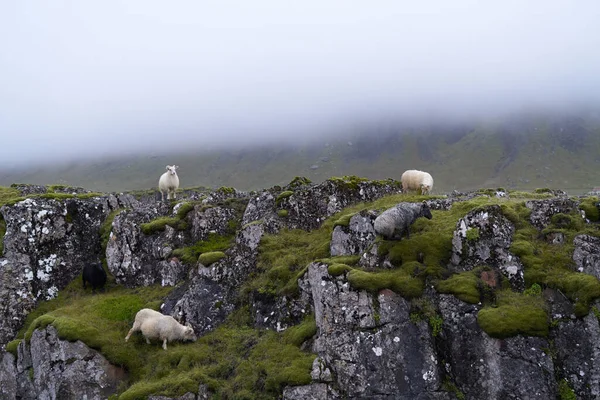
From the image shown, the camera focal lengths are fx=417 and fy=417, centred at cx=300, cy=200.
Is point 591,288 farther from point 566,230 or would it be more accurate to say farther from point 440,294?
point 440,294

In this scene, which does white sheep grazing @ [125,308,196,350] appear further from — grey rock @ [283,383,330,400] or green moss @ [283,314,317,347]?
grey rock @ [283,383,330,400]

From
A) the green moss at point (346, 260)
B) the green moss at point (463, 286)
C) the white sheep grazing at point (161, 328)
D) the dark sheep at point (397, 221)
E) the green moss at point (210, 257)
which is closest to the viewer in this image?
the green moss at point (463, 286)

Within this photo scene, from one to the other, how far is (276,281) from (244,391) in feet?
24.3

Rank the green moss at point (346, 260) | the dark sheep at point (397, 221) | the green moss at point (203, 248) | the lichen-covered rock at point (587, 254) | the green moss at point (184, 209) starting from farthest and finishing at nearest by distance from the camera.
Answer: the green moss at point (184, 209), the green moss at point (203, 248), the green moss at point (346, 260), the dark sheep at point (397, 221), the lichen-covered rock at point (587, 254)

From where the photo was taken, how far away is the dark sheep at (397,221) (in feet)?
68.8

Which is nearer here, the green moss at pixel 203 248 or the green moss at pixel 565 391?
the green moss at pixel 565 391

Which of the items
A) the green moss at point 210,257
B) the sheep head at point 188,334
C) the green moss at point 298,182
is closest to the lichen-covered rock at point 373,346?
the sheep head at point 188,334

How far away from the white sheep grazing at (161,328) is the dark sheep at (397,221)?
11750 millimetres

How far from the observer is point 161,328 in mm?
22359

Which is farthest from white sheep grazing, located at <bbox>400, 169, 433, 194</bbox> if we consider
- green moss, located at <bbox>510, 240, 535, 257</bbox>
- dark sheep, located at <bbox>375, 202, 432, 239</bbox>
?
green moss, located at <bbox>510, 240, 535, 257</bbox>

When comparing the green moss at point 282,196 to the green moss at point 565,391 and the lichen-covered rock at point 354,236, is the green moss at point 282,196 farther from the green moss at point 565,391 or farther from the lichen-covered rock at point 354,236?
the green moss at point 565,391

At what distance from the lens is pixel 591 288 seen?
54.3ft

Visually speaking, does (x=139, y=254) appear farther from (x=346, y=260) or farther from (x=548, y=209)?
(x=548, y=209)

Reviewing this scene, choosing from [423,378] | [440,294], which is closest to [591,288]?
[440,294]
